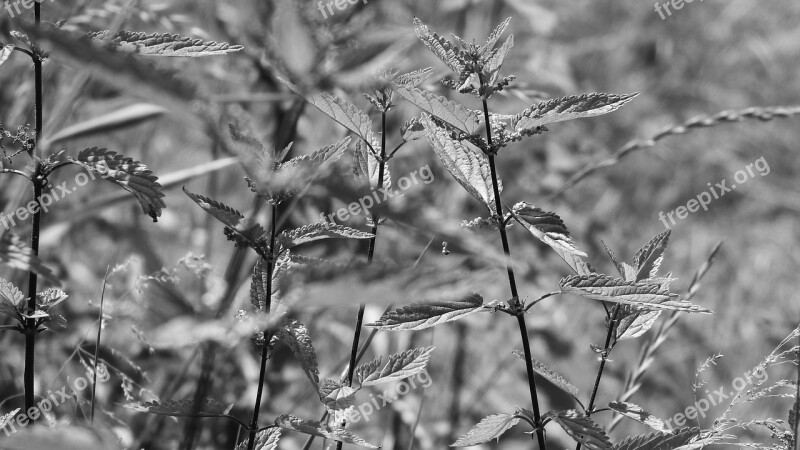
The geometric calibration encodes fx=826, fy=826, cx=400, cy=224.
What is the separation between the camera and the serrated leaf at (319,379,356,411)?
3.82 ft

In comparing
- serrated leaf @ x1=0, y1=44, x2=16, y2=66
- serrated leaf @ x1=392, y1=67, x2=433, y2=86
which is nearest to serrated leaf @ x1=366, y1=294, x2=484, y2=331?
serrated leaf @ x1=392, y1=67, x2=433, y2=86

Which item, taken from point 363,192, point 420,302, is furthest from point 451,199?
point 363,192

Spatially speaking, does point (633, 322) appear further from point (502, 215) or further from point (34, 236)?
point (34, 236)

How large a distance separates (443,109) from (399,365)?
0.39m

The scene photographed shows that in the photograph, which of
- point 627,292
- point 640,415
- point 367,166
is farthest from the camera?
point 367,166

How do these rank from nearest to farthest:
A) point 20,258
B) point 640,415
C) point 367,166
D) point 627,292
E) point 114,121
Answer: point 20,258
point 627,292
point 640,415
point 367,166
point 114,121

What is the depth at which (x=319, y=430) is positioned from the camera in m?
1.13

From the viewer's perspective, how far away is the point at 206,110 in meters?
0.81

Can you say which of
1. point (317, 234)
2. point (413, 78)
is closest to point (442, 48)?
point (413, 78)

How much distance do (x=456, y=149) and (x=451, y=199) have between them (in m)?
2.02

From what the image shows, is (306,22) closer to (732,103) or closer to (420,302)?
(420,302)

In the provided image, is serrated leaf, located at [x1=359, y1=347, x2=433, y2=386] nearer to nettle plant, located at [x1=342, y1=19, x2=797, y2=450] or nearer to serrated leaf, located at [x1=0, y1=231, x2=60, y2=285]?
nettle plant, located at [x1=342, y1=19, x2=797, y2=450]

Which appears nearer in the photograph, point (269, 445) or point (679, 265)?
point (269, 445)

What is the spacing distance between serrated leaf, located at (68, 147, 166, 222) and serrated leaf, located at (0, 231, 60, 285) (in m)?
0.17
